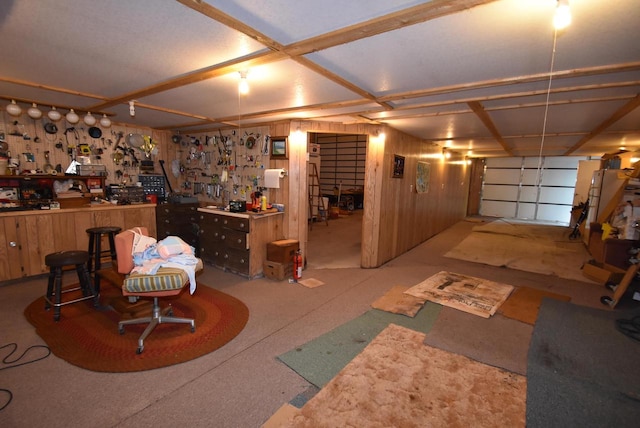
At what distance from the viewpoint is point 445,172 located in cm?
796

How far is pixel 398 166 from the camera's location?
5.07 meters

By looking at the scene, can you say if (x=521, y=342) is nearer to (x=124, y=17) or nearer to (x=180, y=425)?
(x=180, y=425)

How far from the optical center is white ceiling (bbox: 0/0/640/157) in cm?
150

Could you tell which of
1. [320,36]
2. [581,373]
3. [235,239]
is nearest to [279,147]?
[235,239]

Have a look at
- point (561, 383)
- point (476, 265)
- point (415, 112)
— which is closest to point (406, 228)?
point (476, 265)

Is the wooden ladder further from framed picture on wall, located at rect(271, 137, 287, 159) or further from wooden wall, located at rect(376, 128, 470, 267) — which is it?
framed picture on wall, located at rect(271, 137, 287, 159)

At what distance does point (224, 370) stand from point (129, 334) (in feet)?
3.75

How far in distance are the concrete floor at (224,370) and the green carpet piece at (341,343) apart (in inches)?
3.5

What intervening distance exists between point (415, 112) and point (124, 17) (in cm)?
314

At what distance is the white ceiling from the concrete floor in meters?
2.39

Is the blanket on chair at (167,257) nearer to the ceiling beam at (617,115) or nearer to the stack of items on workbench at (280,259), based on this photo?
the stack of items on workbench at (280,259)

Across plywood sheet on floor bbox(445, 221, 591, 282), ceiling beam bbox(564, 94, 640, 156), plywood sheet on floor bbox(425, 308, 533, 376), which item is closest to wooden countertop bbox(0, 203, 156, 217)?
plywood sheet on floor bbox(425, 308, 533, 376)

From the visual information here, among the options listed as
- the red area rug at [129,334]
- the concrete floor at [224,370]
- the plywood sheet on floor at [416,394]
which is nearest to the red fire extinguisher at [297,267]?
the concrete floor at [224,370]

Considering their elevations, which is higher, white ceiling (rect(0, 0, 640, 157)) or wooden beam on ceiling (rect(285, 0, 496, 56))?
white ceiling (rect(0, 0, 640, 157))
